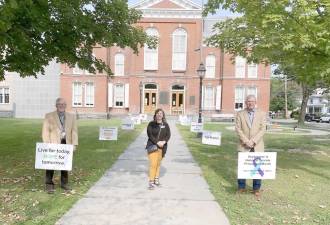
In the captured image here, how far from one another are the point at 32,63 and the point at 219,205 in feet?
29.1

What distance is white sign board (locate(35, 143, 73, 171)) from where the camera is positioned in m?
7.51

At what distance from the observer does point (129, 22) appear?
14906 millimetres

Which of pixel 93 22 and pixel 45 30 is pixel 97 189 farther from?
pixel 93 22

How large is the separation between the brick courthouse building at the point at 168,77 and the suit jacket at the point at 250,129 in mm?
36554

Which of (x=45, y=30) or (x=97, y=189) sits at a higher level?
Result: (x=45, y=30)

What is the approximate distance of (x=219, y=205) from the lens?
697cm

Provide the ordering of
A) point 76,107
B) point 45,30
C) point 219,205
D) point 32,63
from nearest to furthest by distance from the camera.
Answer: point 219,205, point 45,30, point 32,63, point 76,107

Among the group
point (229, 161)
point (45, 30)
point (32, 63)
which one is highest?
point (45, 30)

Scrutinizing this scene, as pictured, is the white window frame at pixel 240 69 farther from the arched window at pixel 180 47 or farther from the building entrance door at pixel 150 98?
the building entrance door at pixel 150 98

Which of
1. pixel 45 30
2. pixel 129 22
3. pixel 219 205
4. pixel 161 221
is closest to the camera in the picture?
pixel 161 221

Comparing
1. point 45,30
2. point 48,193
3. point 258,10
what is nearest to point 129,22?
point 45,30

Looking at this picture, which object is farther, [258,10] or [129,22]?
[129,22]

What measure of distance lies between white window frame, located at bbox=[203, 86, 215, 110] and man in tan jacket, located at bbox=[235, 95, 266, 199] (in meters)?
37.7

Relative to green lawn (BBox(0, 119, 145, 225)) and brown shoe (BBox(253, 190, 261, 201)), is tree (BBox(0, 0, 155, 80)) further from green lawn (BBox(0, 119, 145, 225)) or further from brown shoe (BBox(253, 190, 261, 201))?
brown shoe (BBox(253, 190, 261, 201))
